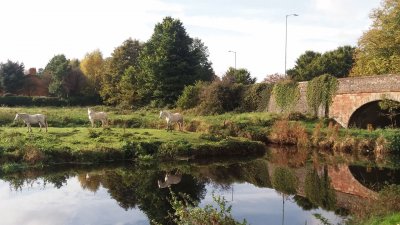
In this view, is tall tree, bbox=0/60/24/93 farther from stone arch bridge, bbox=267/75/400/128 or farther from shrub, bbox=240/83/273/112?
stone arch bridge, bbox=267/75/400/128

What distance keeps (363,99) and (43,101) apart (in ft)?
137

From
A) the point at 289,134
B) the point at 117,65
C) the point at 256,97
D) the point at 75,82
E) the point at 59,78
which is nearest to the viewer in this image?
the point at 289,134

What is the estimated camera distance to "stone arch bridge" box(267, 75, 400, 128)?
33.0 meters

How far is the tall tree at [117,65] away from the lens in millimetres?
60625

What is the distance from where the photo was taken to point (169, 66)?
53938 mm

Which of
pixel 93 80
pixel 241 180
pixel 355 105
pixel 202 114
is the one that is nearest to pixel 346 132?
pixel 355 105

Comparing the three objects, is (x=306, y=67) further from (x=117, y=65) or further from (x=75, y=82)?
(x=75, y=82)

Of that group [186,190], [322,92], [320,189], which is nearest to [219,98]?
[322,92]

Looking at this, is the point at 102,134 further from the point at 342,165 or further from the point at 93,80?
the point at 93,80

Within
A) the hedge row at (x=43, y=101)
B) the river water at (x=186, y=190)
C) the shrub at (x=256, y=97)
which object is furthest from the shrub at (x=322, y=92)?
the hedge row at (x=43, y=101)

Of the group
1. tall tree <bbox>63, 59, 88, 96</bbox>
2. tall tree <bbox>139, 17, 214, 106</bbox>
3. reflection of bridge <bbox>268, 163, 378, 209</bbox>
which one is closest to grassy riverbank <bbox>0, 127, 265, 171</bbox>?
reflection of bridge <bbox>268, 163, 378, 209</bbox>

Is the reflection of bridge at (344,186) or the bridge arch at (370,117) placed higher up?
the bridge arch at (370,117)

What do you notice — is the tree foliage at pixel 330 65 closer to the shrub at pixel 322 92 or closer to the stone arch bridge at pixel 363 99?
the shrub at pixel 322 92

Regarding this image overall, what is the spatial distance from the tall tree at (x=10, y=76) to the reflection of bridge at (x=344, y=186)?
56.1 meters
